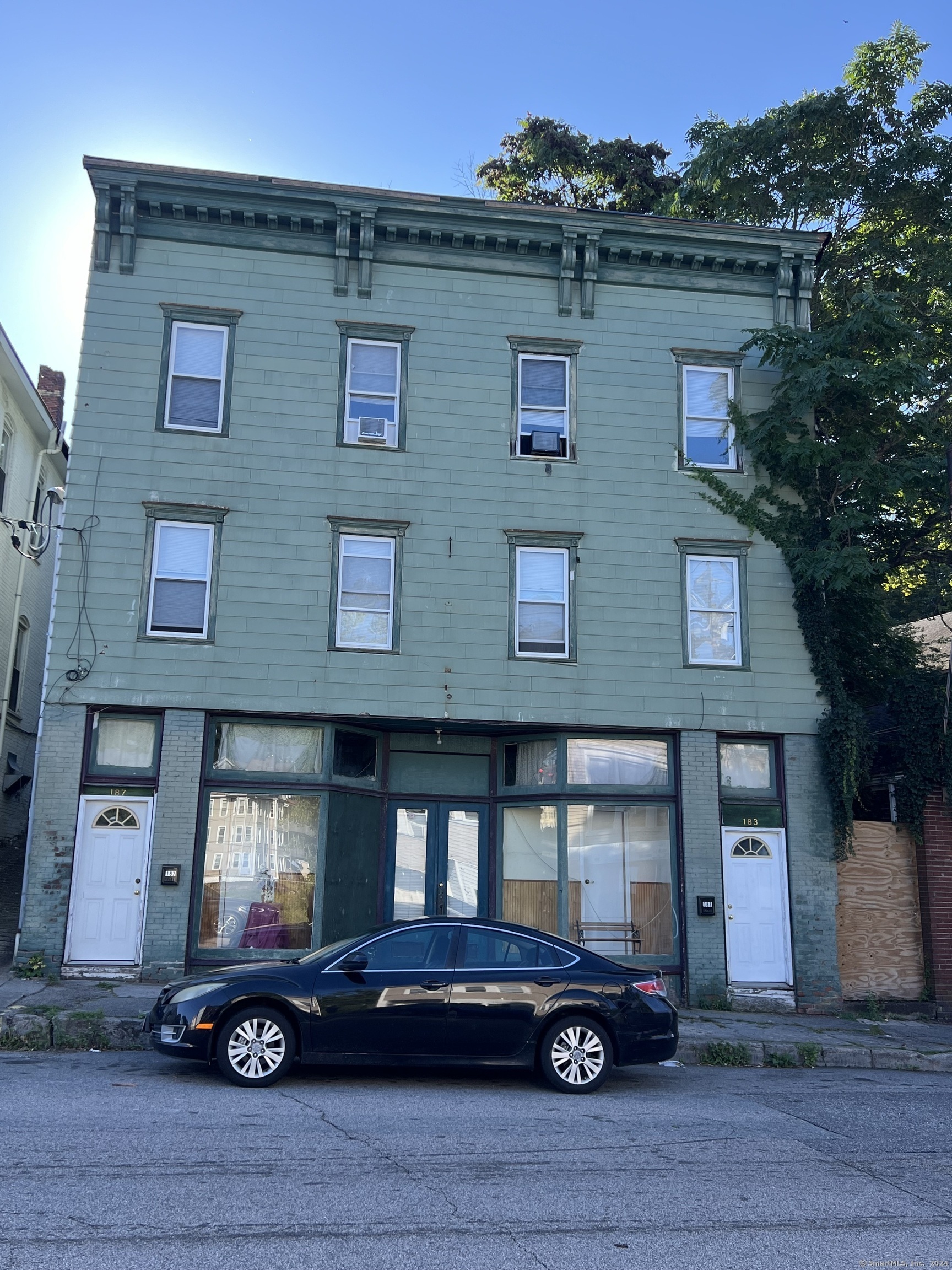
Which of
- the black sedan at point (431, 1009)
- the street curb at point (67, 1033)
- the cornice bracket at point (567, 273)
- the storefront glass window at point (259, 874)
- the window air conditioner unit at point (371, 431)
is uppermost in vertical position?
the cornice bracket at point (567, 273)

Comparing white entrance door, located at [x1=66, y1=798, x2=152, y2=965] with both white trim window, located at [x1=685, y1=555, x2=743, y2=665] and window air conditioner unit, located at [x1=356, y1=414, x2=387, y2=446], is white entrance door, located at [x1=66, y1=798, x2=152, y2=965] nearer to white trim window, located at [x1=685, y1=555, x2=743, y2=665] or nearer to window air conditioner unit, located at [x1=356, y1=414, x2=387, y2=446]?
window air conditioner unit, located at [x1=356, y1=414, x2=387, y2=446]

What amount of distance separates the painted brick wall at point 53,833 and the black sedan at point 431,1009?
506 cm

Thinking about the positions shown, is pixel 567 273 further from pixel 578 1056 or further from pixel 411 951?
pixel 578 1056

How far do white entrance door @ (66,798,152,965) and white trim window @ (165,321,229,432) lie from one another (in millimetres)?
5318

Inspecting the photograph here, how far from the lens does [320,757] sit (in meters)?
15.7

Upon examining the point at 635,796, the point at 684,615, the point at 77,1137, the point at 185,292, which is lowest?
the point at 77,1137

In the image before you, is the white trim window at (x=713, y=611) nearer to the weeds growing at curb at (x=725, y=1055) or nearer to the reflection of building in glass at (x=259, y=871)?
the weeds growing at curb at (x=725, y=1055)

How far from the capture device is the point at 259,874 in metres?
15.4

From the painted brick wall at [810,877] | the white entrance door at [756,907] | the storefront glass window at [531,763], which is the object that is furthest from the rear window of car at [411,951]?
the painted brick wall at [810,877]

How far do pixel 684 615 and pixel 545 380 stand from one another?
13.3 ft

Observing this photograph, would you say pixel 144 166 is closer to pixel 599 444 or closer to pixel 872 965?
pixel 599 444

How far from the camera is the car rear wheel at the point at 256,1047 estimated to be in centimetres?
931

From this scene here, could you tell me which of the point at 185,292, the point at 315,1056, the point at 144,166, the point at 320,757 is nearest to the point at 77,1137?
the point at 315,1056

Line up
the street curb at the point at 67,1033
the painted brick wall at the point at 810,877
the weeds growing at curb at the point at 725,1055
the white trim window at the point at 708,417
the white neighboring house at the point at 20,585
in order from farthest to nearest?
the white neighboring house at the point at 20,585, the white trim window at the point at 708,417, the painted brick wall at the point at 810,877, the weeds growing at curb at the point at 725,1055, the street curb at the point at 67,1033
